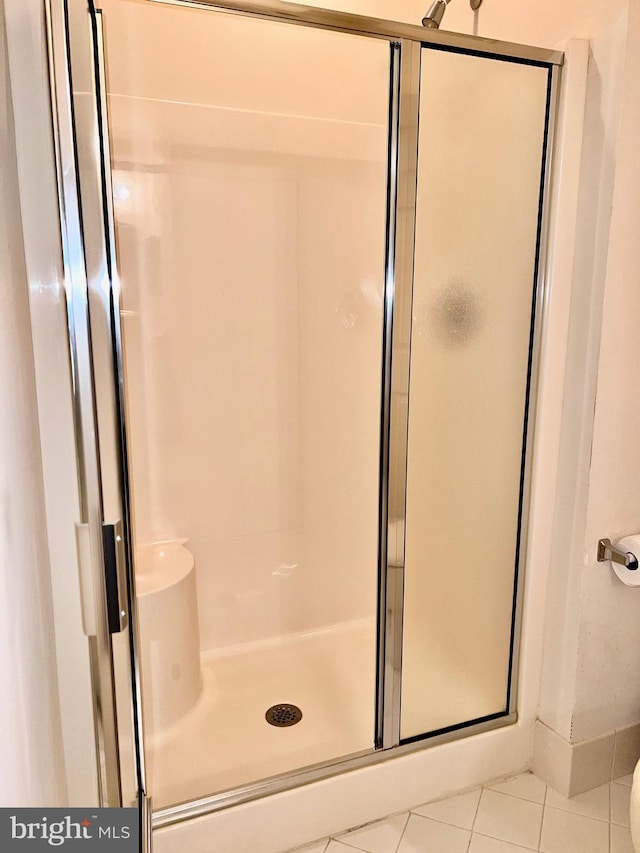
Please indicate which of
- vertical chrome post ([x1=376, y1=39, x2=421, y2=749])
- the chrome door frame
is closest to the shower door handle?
the chrome door frame

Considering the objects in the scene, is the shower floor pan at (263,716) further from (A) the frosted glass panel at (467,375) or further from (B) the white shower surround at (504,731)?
(A) the frosted glass panel at (467,375)

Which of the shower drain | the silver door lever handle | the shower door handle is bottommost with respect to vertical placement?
the shower drain

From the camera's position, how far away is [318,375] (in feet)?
7.32

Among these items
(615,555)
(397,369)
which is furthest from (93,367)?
(615,555)

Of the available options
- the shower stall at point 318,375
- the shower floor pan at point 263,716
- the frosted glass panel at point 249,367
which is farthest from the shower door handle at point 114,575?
the frosted glass panel at point 249,367

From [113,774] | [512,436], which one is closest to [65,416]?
[113,774]

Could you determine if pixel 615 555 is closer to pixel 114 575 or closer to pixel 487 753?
pixel 487 753

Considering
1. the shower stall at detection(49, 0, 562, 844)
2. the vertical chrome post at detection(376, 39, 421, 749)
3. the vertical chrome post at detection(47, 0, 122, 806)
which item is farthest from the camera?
the shower stall at detection(49, 0, 562, 844)

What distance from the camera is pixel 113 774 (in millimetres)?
747

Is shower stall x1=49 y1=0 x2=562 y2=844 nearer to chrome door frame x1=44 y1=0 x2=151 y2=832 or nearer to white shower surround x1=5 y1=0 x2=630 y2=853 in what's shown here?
white shower surround x1=5 y1=0 x2=630 y2=853

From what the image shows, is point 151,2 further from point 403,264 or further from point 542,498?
point 542,498

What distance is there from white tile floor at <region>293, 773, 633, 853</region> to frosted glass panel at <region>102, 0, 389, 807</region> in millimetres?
209

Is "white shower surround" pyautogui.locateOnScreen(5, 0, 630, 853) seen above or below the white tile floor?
above

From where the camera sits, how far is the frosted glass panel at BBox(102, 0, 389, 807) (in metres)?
1.89
